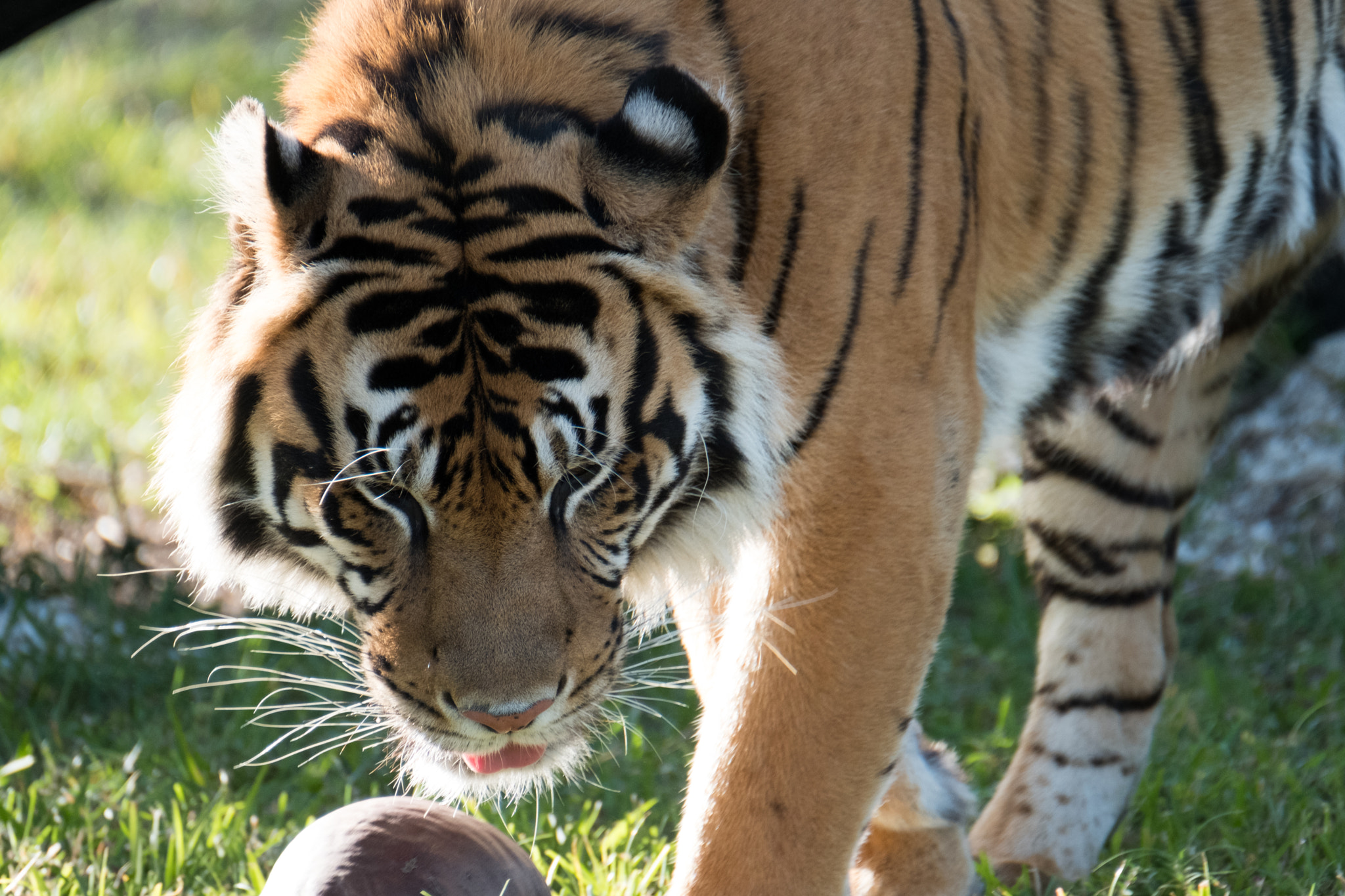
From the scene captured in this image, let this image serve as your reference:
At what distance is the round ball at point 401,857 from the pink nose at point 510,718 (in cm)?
20

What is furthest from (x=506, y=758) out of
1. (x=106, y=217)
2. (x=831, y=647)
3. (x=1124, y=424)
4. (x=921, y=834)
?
(x=106, y=217)

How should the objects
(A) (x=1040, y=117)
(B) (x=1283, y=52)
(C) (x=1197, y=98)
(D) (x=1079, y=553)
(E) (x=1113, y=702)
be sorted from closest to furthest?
(A) (x=1040, y=117) → (C) (x=1197, y=98) → (B) (x=1283, y=52) → (E) (x=1113, y=702) → (D) (x=1079, y=553)

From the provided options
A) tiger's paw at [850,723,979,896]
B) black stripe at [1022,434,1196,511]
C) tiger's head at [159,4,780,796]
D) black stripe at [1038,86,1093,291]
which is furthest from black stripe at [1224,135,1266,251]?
tiger's head at [159,4,780,796]

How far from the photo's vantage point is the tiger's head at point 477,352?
4.73 feet

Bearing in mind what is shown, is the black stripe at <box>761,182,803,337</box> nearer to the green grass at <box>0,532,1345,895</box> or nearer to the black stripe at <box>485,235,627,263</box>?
the black stripe at <box>485,235,627,263</box>

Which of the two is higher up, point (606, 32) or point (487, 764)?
point (606, 32)

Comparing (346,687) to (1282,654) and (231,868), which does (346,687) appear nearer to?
(231,868)

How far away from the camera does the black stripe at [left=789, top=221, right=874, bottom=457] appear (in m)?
1.68

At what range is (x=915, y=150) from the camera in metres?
1.78

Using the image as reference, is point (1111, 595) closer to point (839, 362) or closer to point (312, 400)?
point (839, 362)

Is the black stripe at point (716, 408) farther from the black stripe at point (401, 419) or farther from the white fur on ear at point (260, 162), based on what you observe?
the white fur on ear at point (260, 162)

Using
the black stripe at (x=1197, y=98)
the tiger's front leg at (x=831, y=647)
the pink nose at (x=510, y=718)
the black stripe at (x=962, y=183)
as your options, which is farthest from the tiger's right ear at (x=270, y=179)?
the black stripe at (x=1197, y=98)

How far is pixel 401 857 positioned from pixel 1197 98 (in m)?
1.66

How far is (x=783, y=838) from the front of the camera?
170cm
